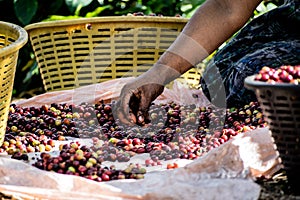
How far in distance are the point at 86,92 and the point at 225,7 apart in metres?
1.06

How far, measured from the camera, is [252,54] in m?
3.34

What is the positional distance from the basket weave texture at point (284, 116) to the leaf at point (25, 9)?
11.2 ft

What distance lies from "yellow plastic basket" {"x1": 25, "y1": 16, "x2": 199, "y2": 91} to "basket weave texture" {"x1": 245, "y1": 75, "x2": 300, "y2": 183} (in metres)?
2.11

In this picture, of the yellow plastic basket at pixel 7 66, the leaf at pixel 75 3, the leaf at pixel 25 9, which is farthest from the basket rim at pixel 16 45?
the leaf at pixel 25 9

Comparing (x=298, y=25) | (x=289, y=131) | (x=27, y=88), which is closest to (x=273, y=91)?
(x=289, y=131)

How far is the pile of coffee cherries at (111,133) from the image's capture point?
2.55m

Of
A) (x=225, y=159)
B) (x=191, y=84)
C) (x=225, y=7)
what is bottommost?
(x=191, y=84)

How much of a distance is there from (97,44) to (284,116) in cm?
231

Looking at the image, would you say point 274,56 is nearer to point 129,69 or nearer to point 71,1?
point 129,69

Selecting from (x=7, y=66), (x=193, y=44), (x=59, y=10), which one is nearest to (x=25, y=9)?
(x=59, y=10)

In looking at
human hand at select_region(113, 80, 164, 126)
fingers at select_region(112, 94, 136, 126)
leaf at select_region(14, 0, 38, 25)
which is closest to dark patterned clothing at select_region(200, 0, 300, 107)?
human hand at select_region(113, 80, 164, 126)

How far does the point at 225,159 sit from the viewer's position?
239 centimetres

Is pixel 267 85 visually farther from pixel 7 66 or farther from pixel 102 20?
pixel 102 20

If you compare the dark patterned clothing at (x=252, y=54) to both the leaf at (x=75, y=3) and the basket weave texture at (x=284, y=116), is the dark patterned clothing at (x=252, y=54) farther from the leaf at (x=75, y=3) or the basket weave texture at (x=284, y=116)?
the leaf at (x=75, y=3)
